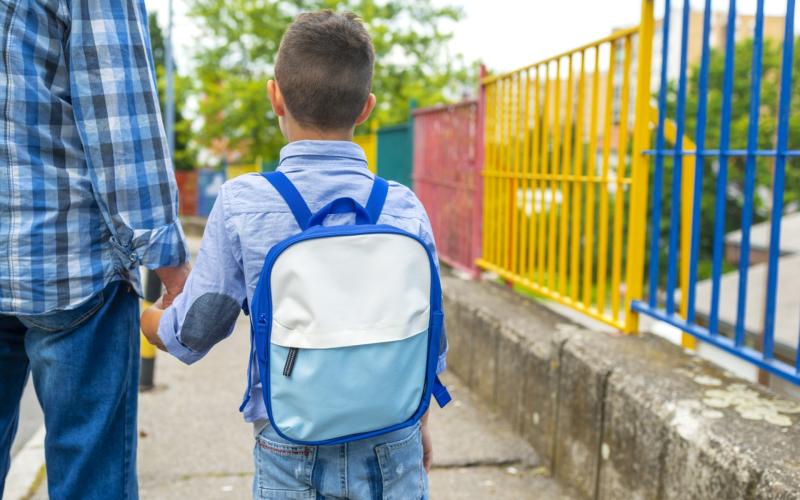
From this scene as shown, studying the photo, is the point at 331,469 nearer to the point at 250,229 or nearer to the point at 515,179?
the point at 250,229

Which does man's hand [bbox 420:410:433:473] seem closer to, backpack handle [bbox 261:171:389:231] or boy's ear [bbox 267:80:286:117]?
backpack handle [bbox 261:171:389:231]

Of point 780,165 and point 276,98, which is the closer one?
point 276,98

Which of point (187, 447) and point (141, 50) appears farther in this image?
point (187, 447)

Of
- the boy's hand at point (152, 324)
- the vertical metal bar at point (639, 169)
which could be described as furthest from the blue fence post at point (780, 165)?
the boy's hand at point (152, 324)

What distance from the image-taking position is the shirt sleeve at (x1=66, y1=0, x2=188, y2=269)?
71.4 inches

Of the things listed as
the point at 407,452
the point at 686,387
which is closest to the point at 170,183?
the point at 407,452

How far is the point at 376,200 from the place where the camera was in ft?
5.62

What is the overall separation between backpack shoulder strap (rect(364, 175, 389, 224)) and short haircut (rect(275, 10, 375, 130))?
0.48 ft

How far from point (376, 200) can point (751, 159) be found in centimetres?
159

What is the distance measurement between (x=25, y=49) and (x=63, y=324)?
581 mm

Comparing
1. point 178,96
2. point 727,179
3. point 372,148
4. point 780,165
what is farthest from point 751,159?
point 178,96

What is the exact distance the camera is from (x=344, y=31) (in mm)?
1714

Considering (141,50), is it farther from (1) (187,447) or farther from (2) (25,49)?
(1) (187,447)

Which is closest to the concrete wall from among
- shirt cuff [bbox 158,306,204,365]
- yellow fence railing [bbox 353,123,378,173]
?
shirt cuff [bbox 158,306,204,365]
